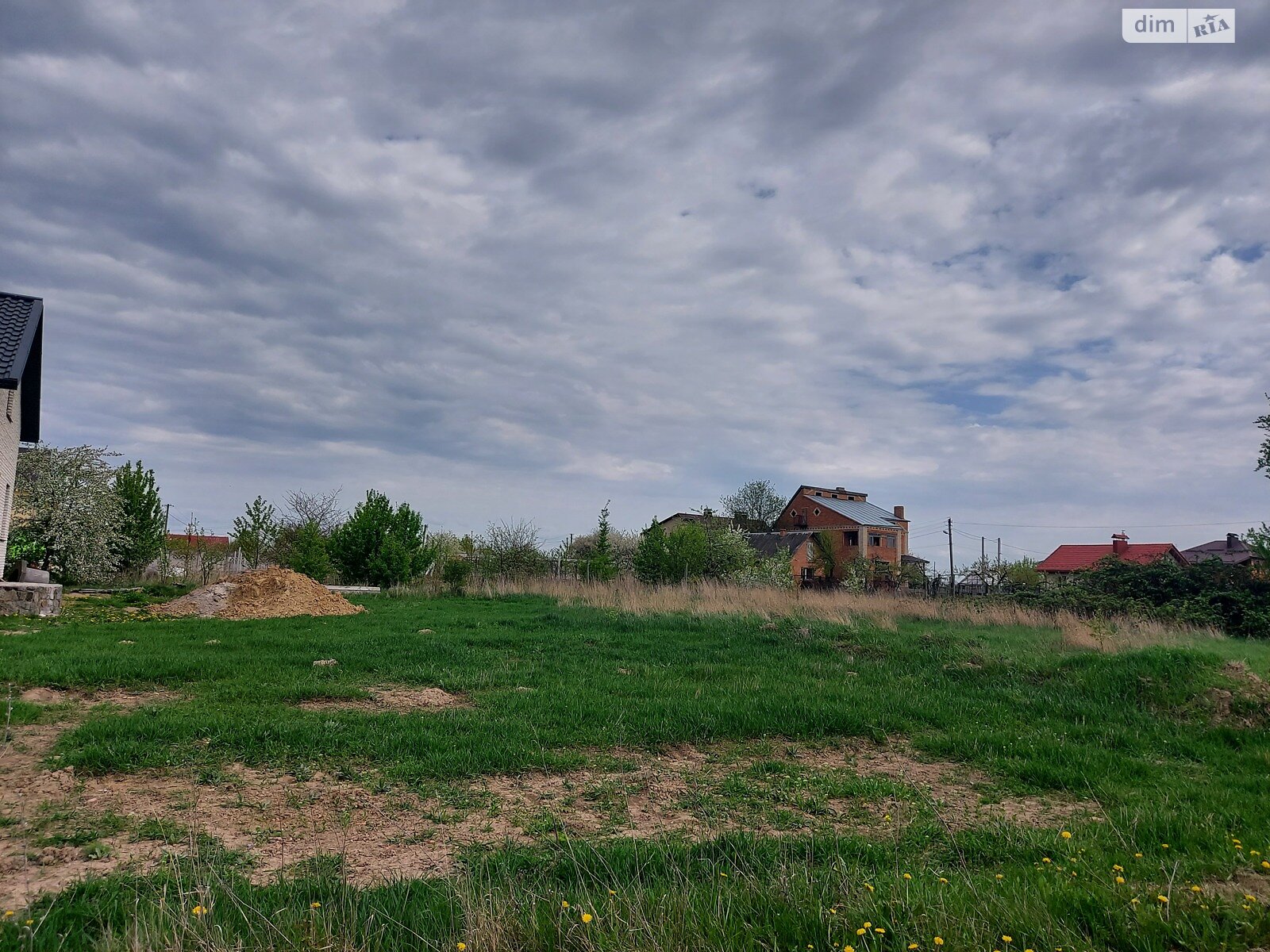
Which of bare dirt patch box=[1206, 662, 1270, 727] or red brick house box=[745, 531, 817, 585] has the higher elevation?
red brick house box=[745, 531, 817, 585]

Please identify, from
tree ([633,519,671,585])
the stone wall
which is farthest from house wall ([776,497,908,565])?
the stone wall

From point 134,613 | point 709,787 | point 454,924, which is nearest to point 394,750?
point 709,787

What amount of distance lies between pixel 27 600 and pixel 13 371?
478 centimetres

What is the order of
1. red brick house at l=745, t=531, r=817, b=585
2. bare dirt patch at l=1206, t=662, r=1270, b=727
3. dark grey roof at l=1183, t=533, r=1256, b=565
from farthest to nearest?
1. red brick house at l=745, t=531, r=817, b=585
2. dark grey roof at l=1183, t=533, r=1256, b=565
3. bare dirt patch at l=1206, t=662, r=1270, b=727

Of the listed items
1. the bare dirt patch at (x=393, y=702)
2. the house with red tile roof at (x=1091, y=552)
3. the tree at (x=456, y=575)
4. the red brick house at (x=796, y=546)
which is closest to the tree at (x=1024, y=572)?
the house with red tile roof at (x=1091, y=552)

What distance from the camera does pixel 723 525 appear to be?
3953 cm

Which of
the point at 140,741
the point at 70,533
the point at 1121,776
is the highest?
the point at 70,533

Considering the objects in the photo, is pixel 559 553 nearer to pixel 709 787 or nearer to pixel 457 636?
pixel 457 636

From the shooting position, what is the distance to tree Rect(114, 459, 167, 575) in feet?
90.6

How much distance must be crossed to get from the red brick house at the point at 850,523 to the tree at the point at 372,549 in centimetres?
3441

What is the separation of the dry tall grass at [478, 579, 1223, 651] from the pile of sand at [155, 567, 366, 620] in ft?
18.7

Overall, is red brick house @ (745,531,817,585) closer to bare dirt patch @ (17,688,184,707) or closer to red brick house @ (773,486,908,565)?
red brick house @ (773,486,908,565)

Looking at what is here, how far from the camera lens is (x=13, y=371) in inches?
612

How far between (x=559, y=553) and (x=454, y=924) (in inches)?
1045
